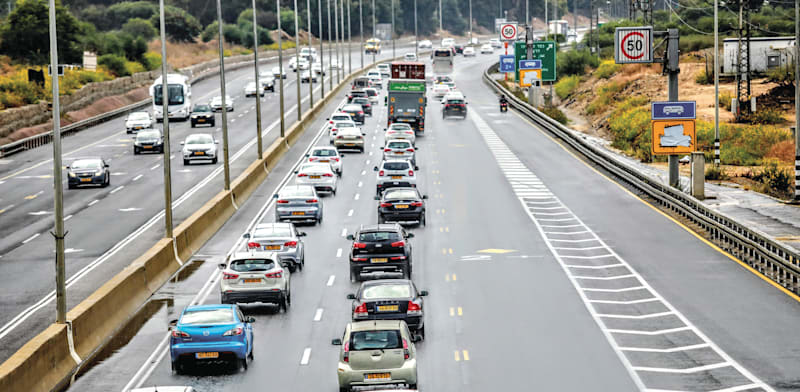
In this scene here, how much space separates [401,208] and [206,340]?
63.7 feet

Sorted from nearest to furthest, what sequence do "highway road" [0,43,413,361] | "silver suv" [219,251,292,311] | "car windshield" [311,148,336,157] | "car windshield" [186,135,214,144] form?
1. "silver suv" [219,251,292,311]
2. "highway road" [0,43,413,361]
3. "car windshield" [311,148,336,157]
4. "car windshield" [186,135,214,144]

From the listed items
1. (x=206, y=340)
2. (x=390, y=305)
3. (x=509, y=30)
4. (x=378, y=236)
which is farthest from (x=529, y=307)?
(x=509, y=30)

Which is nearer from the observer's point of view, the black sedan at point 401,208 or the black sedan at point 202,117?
the black sedan at point 401,208

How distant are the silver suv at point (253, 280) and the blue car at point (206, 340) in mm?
5282

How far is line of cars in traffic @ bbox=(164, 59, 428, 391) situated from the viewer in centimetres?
1966

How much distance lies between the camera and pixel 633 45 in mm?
49875

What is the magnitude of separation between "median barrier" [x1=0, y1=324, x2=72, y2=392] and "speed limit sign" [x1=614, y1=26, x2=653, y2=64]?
32.7 m

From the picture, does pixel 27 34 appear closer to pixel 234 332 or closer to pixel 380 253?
pixel 380 253

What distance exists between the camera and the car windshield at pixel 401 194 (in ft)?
134

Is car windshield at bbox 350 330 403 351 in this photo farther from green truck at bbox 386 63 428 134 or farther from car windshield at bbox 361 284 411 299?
green truck at bbox 386 63 428 134

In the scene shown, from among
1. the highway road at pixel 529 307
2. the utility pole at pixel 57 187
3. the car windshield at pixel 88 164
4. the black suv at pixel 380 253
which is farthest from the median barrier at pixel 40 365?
the car windshield at pixel 88 164

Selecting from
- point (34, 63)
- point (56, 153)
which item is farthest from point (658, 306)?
point (34, 63)

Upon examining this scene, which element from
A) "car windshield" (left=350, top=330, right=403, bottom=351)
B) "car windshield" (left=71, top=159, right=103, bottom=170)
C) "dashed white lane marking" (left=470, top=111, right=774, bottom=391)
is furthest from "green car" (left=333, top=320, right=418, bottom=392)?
"car windshield" (left=71, top=159, right=103, bottom=170)

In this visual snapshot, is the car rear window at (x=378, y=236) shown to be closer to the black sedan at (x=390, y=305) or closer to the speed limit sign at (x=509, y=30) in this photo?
the black sedan at (x=390, y=305)
